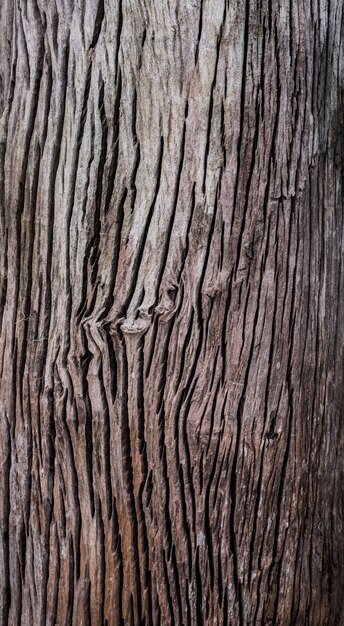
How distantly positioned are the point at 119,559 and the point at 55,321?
0.80 meters

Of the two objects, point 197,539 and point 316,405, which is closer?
point 197,539

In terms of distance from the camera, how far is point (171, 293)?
1939 mm

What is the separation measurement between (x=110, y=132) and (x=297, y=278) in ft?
2.49

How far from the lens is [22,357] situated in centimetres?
209

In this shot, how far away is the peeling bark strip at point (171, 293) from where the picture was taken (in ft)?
6.26

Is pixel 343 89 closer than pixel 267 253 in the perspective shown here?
No

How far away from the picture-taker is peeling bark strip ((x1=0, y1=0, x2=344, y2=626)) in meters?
1.91

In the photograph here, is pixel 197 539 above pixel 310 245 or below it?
below

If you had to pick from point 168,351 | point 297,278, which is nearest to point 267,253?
point 297,278

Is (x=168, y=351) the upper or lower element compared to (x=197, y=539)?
upper

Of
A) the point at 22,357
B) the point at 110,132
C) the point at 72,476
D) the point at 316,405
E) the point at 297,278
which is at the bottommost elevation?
the point at 72,476

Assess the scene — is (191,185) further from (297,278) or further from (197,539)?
(197,539)

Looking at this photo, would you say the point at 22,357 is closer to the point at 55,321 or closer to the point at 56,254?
the point at 55,321

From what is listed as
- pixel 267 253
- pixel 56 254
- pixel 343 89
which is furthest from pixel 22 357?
pixel 343 89
